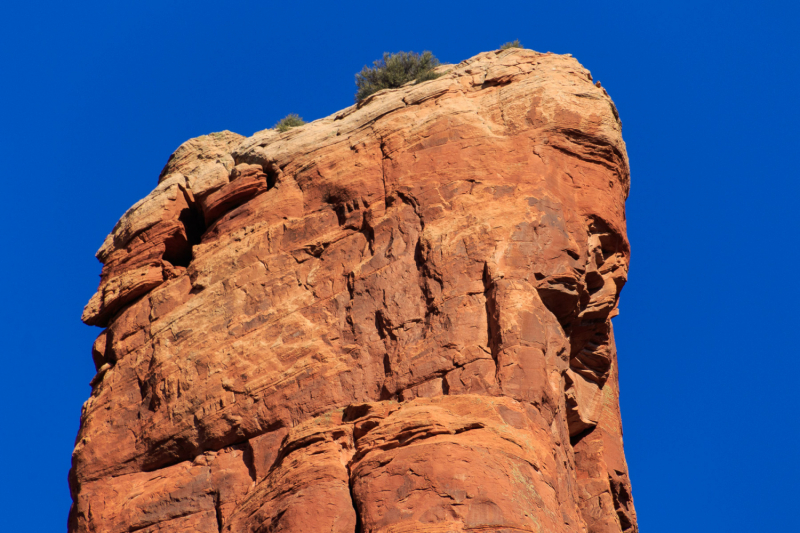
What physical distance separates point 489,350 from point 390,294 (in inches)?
117

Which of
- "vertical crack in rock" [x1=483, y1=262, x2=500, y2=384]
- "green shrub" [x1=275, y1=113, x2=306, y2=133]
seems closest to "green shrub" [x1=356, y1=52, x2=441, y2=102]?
"green shrub" [x1=275, y1=113, x2=306, y2=133]

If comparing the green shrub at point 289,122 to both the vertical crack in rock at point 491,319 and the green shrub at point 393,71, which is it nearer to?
the green shrub at point 393,71

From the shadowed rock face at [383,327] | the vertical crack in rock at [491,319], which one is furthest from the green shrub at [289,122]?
the vertical crack in rock at [491,319]

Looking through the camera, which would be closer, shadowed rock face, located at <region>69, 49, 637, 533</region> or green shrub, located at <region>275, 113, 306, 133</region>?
shadowed rock face, located at <region>69, 49, 637, 533</region>

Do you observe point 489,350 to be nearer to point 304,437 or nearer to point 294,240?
point 304,437

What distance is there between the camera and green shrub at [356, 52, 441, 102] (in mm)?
32719

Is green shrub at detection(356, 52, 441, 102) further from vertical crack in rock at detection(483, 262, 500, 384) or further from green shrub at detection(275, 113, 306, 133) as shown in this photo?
vertical crack in rock at detection(483, 262, 500, 384)

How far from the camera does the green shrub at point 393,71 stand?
3272cm

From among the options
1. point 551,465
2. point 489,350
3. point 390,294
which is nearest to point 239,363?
point 390,294

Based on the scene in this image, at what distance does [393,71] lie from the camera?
33125mm

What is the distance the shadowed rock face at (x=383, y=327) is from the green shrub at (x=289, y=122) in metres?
1.27

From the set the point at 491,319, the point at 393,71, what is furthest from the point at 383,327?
the point at 393,71

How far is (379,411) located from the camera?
74.6 ft

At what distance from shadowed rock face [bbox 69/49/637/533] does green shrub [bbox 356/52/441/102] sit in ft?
11.8
